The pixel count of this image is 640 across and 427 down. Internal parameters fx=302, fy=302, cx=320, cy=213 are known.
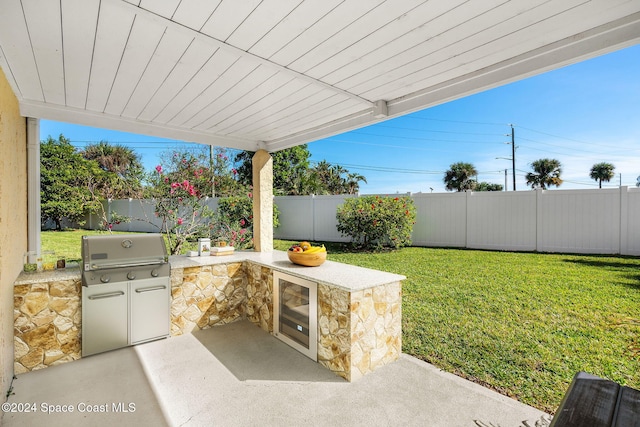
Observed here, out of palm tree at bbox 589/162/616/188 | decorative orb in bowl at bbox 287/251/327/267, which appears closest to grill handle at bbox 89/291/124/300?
decorative orb in bowl at bbox 287/251/327/267

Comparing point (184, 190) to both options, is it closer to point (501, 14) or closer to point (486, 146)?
point (501, 14)

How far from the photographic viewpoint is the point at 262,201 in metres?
4.61

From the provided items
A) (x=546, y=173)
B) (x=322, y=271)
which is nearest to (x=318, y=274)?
(x=322, y=271)

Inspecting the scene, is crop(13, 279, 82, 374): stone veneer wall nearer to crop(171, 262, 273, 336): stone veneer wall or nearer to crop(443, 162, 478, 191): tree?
crop(171, 262, 273, 336): stone veneer wall

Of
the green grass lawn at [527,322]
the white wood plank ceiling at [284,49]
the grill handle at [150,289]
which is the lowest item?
the green grass lawn at [527,322]

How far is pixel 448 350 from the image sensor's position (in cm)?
289

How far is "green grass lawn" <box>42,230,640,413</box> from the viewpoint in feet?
8.11

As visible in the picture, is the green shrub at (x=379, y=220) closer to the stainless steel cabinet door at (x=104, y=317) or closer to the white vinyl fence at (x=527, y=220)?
the white vinyl fence at (x=527, y=220)

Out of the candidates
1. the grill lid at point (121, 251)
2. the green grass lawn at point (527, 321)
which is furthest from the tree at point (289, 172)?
the grill lid at point (121, 251)

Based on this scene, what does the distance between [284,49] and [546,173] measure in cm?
2253

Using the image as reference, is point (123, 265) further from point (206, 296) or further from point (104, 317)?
point (206, 296)

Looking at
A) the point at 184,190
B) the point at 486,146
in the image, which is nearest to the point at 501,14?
the point at 184,190

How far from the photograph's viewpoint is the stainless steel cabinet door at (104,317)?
2865 millimetres

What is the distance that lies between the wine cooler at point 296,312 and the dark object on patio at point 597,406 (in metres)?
1.85
